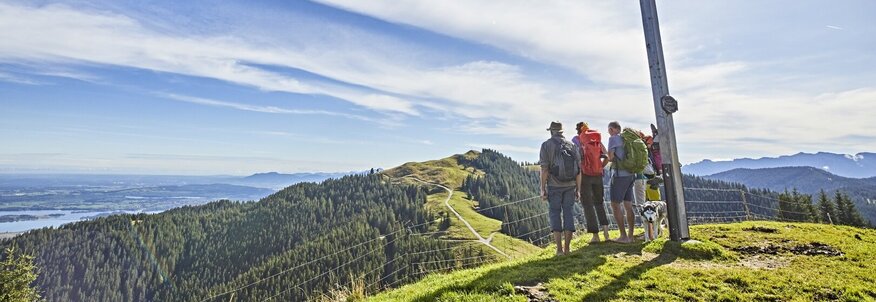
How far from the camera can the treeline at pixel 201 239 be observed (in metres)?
139

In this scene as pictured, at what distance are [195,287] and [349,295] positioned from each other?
483 feet

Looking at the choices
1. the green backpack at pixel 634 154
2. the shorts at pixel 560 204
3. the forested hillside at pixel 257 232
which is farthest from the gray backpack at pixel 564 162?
the forested hillside at pixel 257 232

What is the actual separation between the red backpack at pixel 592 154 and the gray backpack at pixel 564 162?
63 cm

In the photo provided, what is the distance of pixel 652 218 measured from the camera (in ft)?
32.1

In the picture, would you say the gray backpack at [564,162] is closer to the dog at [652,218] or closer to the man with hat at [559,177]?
the man with hat at [559,177]

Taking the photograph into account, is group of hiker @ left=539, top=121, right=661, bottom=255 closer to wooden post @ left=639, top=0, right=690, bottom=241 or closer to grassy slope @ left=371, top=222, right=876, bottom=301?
wooden post @ left=639, top=0, right=690, bottom=241

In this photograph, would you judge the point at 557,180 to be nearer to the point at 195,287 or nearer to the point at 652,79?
the point at 652,79

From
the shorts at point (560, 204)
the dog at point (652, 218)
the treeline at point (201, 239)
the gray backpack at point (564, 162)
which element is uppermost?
the gray backpack at point (564, 162)

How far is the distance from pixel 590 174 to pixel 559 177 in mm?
1093

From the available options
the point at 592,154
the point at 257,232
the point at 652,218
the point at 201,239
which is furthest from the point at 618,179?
Result: the point at 201,239

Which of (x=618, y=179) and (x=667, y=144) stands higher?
(x=667, y=144)

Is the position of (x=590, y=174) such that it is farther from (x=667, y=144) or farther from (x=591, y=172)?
(x=667, y=144)

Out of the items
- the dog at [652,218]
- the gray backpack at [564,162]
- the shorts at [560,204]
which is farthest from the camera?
the dog at [652,218]

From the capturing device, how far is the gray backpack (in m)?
8.61
